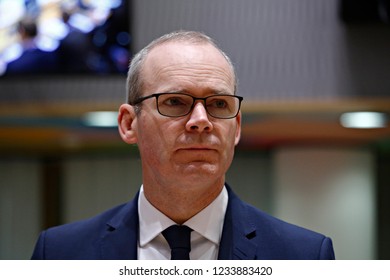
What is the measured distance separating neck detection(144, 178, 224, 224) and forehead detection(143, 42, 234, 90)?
0.86ft

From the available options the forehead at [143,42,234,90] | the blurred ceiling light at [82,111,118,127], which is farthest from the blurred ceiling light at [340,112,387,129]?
the forehead at [143,42,234,90]

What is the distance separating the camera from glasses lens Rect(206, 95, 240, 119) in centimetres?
157

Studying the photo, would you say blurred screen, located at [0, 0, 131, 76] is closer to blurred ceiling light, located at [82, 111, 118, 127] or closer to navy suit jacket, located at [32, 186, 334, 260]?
blurred ceiling light, located at [82, 111, 118, 127]

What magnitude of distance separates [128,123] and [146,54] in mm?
193

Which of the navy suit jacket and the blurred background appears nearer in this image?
the navy suit jacket

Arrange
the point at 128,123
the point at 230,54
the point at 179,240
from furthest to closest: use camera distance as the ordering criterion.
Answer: the point at 230,54, the point at 128,123, the point at 179,240

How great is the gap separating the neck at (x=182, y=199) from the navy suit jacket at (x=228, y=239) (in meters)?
0.07

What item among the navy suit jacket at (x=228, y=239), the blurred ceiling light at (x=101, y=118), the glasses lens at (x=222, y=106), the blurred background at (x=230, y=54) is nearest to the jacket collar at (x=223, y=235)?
the navy suit jacket at (x=228, y=239)

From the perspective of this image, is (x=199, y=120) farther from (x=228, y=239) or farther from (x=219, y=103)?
(x=228, y=239)

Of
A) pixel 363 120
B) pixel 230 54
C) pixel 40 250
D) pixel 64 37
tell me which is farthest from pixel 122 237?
pixel 363 120

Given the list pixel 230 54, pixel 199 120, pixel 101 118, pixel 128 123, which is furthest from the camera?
pixel 101 118

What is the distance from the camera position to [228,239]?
1.66 m

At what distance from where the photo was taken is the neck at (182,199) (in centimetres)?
166

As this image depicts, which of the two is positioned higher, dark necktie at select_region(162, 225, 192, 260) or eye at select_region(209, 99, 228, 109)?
eye at select_region(209, 99, 228, 109)
